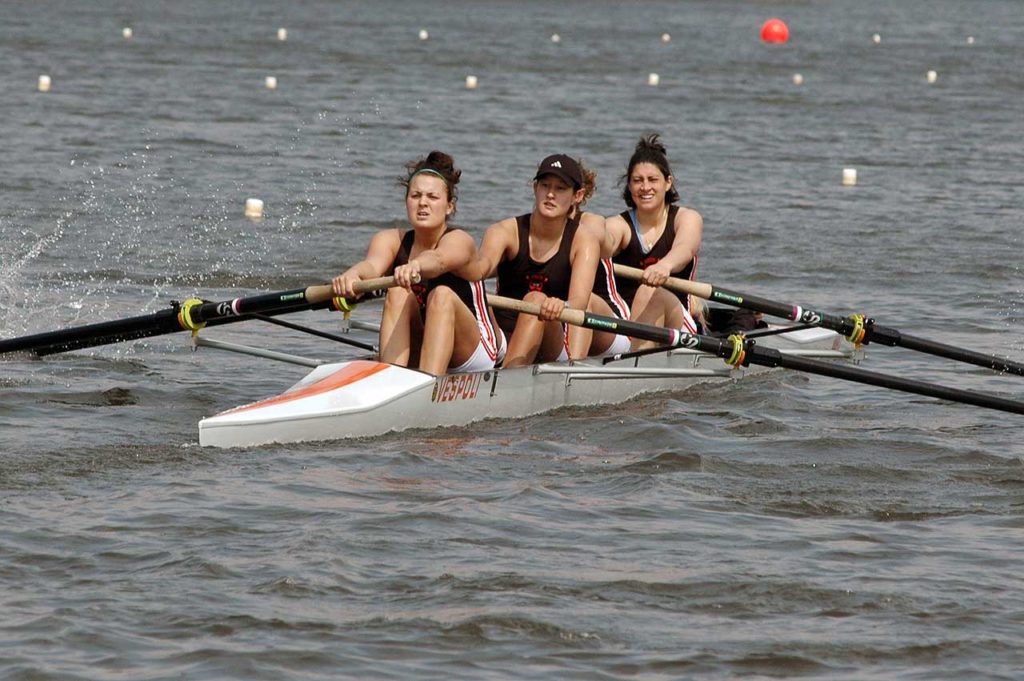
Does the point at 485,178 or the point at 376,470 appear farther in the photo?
the point at 485,178

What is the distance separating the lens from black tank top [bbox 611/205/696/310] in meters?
9.84

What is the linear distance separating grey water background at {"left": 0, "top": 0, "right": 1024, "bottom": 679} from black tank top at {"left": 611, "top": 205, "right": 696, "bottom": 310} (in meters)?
0.71

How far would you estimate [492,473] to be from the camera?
25.1 ft

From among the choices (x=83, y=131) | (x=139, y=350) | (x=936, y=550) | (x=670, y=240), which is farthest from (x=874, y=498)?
(x=83, y=131)

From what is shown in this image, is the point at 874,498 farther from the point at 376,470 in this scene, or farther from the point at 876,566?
the point at 376,470

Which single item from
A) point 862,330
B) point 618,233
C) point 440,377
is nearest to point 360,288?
point 440,377

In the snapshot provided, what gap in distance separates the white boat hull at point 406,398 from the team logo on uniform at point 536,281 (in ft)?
1.36

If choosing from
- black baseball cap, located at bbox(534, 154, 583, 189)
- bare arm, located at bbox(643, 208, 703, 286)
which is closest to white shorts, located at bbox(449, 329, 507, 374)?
black baseball cap, located at bbox(534, 154, 583, 189)

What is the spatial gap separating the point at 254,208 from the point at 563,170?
795 centimetres

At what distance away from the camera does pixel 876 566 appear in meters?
6.39

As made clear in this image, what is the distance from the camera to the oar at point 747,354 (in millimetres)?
8320

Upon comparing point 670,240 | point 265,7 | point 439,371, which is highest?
point 265,7

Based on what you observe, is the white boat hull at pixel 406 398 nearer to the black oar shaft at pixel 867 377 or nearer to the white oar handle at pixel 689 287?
the white oar handle at pixel 689 287

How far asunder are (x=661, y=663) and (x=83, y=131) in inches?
721
